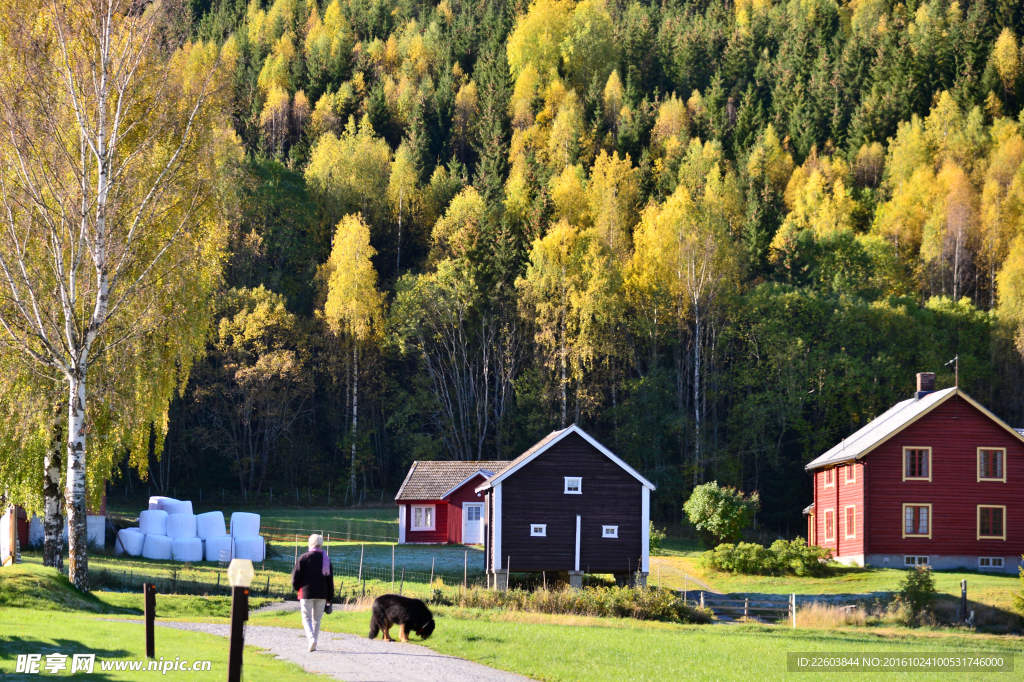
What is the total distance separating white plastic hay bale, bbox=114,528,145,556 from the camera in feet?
133

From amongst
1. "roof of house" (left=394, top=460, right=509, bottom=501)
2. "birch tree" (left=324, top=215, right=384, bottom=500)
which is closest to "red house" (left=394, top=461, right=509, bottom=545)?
"roof of house" (left=394, top=460, right=509, bottom=501)

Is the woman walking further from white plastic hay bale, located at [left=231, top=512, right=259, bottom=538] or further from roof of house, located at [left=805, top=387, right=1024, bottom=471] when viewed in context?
roof of house, located at [left=805, top=387, right=1024, bottom=471]

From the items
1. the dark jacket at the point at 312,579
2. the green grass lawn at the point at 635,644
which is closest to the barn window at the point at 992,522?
the green grass lawn at the point at 635,644

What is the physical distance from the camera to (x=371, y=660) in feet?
49.3

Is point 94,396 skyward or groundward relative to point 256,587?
skyward

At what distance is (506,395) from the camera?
69.4 metres

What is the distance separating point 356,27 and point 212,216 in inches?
3782

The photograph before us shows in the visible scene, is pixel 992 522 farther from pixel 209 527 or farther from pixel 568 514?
pixel 209 527

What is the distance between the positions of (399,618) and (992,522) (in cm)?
3630

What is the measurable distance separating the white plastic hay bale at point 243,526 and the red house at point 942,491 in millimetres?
25748

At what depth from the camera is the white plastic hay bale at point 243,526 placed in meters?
41.9

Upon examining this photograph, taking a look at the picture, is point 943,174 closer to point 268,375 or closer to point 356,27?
point 268,375

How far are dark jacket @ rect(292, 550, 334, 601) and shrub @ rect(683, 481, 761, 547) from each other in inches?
1497

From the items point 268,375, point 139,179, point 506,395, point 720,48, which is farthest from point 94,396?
point 720,48
